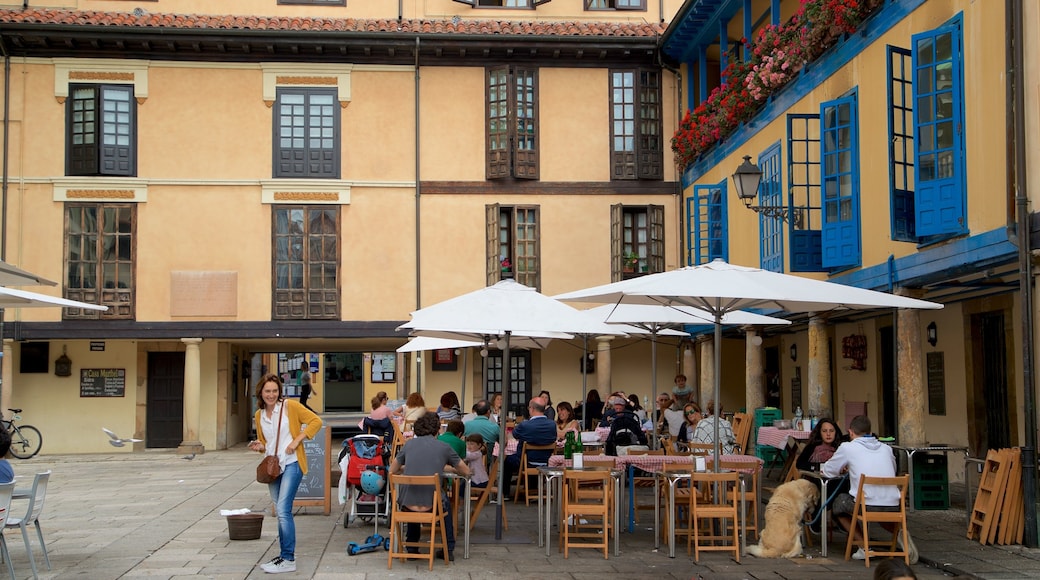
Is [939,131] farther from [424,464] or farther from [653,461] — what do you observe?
[424,464]

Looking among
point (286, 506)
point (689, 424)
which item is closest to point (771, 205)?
point (689, 424)

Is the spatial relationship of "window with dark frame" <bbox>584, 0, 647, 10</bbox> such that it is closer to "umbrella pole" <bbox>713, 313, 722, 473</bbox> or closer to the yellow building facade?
the yellow building facade

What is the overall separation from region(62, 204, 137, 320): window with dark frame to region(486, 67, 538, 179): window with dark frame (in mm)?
7419

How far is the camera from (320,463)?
13.3 metres

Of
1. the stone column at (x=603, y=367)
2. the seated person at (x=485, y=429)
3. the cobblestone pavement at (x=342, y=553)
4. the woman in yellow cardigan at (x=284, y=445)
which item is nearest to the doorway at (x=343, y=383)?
the stone column at (x=603, y=367)

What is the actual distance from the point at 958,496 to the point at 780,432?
2326 mm

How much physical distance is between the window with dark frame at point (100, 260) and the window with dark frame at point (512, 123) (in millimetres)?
7419

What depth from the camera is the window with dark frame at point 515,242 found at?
953 inches

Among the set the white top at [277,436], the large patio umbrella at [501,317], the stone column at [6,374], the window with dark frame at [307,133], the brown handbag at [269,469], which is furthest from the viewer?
the window with dark frame at [307,133]

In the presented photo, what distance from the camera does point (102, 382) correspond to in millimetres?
24844

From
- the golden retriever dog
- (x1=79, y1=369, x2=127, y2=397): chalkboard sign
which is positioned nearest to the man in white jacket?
the golden retriever dog

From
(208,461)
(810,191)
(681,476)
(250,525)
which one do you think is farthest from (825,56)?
(208,461)

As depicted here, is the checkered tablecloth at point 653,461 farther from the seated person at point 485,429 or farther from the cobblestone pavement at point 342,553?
the seated person at point 485,429

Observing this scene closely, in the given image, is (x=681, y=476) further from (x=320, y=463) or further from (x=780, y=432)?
(x=780, y=432)
